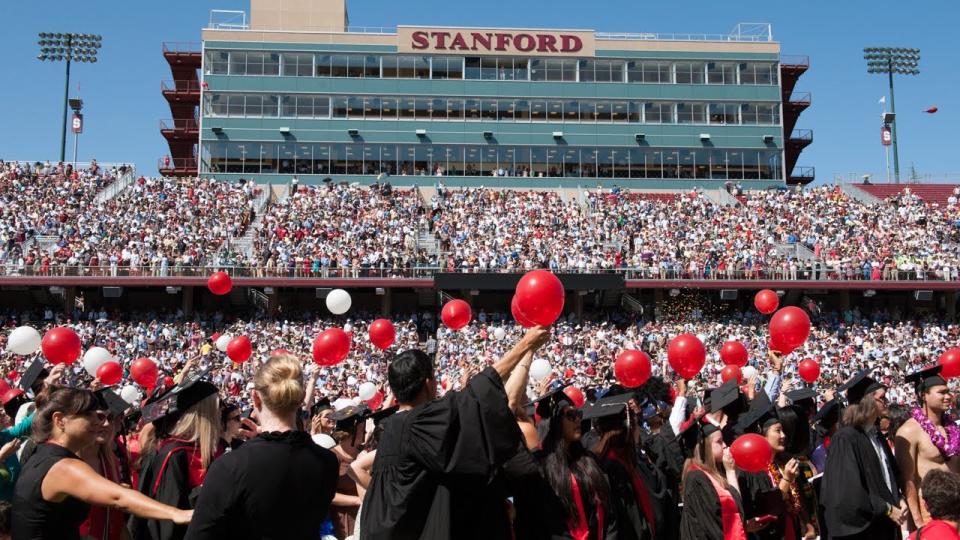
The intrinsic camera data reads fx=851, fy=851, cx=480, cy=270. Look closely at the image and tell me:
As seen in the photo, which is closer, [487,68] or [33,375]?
[33,375]

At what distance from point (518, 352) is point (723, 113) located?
5182 cm

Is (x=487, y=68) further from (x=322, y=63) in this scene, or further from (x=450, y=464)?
(x=450, y=464)

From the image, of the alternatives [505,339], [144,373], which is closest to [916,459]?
[144,373]

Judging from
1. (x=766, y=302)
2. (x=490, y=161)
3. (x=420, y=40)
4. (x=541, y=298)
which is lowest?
(x=541, y=298)

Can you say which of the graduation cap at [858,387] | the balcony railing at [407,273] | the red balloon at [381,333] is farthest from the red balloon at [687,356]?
the balcony railing at [407,273]

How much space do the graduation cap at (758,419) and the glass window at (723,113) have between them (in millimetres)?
47914

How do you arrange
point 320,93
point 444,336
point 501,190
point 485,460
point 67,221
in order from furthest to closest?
point 320,93
point 501,190
point 67,221
point 444,336
point 485,460

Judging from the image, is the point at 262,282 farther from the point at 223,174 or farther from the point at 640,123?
the point at 640,123

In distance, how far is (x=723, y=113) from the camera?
53.0 meters

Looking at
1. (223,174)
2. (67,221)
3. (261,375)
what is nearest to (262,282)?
(67,221)

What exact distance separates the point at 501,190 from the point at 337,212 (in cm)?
1033

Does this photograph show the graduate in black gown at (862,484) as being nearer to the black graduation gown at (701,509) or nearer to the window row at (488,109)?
the black graduation gown at (701,509)

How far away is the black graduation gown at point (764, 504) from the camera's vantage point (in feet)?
23.1

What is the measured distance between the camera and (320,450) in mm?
4375
